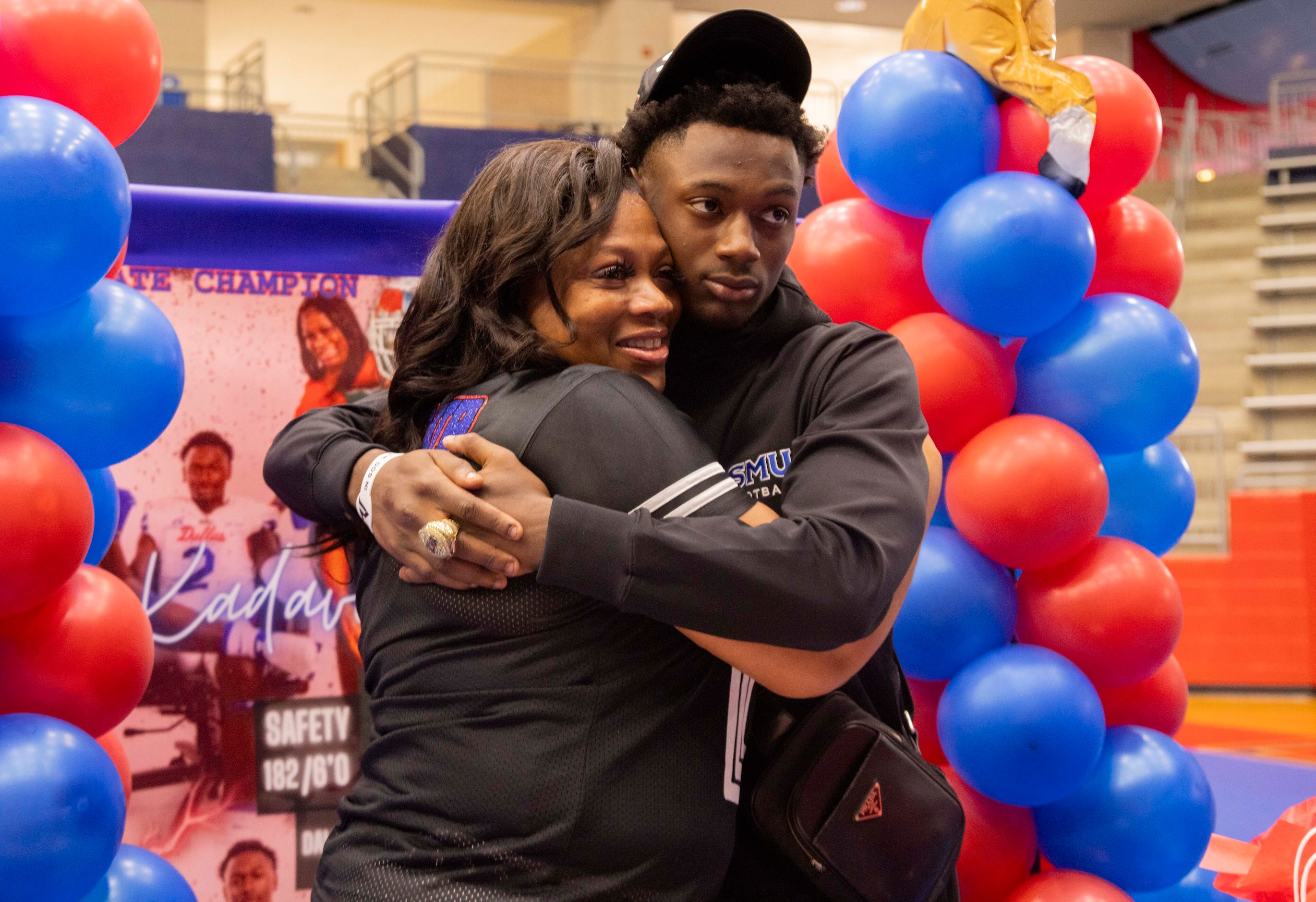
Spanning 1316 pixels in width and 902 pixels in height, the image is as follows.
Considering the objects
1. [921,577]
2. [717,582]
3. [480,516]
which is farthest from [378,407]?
[921,577]

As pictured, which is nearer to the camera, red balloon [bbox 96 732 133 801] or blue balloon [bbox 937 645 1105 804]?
red balloon [bbox 96 732 133 801]

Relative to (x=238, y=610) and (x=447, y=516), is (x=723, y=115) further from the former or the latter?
(x=238, y=610)

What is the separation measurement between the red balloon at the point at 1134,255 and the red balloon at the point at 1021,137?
20 centimetres

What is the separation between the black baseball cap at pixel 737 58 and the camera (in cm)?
147

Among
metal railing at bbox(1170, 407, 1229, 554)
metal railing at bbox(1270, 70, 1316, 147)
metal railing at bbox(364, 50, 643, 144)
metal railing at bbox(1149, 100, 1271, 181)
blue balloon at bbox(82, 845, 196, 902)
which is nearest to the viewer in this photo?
blue balloon at bbox(82, 845, 196, 902)

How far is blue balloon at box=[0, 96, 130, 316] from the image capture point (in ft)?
5.00

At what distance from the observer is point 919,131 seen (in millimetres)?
A: 2275

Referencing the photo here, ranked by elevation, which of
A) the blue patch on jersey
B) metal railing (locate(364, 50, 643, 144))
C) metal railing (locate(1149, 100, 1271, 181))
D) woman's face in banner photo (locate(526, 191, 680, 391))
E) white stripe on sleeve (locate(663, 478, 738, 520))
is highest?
metal railing (locate(364, 50, 643, 144))

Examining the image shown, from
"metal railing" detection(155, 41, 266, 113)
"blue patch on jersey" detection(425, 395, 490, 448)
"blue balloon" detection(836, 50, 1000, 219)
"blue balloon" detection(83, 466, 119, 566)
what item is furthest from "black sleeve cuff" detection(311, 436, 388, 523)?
"metal railing" detection(155, 41, 266, 113)

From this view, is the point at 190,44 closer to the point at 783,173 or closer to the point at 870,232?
the point at 870,232

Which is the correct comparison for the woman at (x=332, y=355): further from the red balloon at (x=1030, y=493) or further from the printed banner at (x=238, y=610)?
the red balloon at (x=1030, y=493)

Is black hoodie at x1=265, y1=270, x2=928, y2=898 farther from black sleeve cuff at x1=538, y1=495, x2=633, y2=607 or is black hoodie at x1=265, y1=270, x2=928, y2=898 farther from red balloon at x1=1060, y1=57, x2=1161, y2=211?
red balloon at x1=1060, y1=57, x2=1161, y2=211

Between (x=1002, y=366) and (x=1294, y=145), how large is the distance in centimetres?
1096

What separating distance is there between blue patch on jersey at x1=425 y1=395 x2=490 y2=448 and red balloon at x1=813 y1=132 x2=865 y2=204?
1554 millimetres
